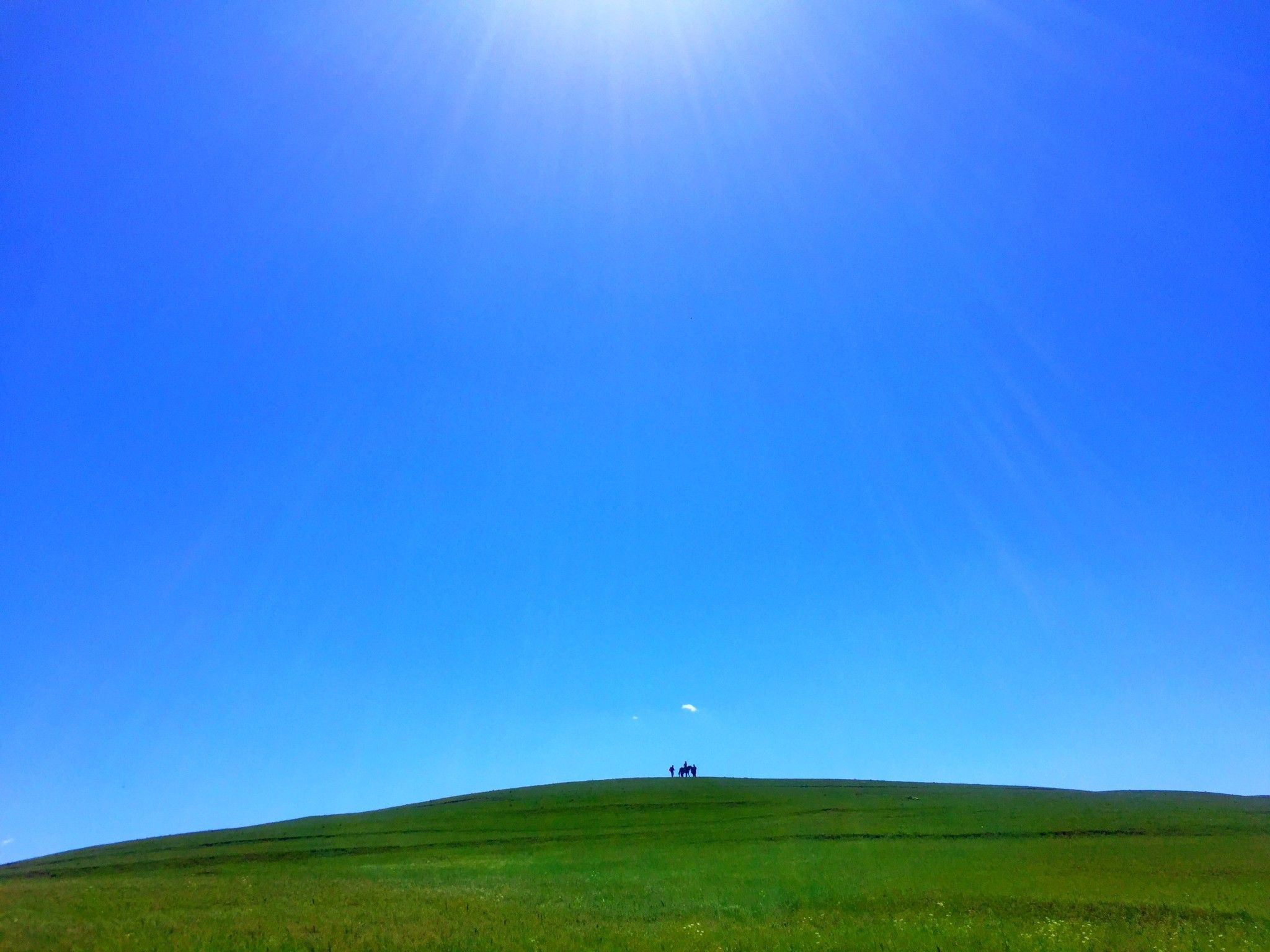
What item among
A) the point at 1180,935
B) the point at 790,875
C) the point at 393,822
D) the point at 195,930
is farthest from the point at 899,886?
the point at 393,822

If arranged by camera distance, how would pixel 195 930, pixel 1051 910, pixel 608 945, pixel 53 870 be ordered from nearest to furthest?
pixel 608 945, pixel 195 930, pixel 1051 910, pixel 53 870

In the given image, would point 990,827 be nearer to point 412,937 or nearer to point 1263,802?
point 1263,802

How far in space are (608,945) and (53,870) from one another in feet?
117

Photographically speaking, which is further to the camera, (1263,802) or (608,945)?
(1263,802)

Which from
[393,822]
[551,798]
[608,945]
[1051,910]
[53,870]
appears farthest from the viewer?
[551,798]

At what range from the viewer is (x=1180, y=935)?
69.1 ft

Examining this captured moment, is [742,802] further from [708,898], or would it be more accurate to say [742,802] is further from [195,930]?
[195,930]

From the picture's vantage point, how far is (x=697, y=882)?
95.7 ft

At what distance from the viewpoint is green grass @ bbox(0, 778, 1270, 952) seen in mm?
21078

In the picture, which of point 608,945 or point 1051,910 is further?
point 1051,910

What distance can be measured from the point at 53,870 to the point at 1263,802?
73637 mm

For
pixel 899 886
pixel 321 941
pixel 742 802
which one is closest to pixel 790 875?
pixel 899 886

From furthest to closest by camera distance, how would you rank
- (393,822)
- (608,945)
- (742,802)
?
(742,802) → (393,822) → (608,945)

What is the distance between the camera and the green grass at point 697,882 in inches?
830
